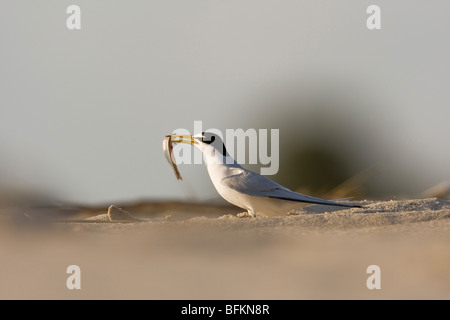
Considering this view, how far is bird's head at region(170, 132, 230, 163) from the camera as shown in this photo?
498 centimetres

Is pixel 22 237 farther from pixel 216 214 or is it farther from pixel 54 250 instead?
pixel 216 214

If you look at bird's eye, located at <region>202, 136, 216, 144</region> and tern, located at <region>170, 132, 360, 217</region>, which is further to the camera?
bird's eye, located at <region>202, 136, 216, 144</region>

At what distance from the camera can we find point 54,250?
87.1 inches

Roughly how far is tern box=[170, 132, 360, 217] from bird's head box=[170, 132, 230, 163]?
0.7 inches

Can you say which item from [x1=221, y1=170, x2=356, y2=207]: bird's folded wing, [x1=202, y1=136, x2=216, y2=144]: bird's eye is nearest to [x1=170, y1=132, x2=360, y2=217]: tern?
[x1=221, y1=170, x2=356, y2=207]: bird's folded wing

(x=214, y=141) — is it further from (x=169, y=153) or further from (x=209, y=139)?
(x=169, y=153)

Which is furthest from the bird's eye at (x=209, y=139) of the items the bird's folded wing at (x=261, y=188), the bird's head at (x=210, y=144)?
the bird's folded wing at (x=261, y=188)

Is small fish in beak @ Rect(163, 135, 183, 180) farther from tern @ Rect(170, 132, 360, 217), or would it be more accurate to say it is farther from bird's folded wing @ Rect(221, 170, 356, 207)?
bird's folded wing @ Rect(221, 170, 356, 207)

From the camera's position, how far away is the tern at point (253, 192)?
4559 millimetres

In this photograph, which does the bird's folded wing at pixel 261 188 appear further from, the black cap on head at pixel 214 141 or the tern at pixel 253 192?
the black cap on head at pixel 214 141

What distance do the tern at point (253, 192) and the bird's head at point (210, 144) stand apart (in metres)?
0.02

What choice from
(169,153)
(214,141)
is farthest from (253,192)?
(169,153)

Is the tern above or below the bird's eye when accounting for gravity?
below

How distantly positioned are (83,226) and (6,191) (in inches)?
46.2
